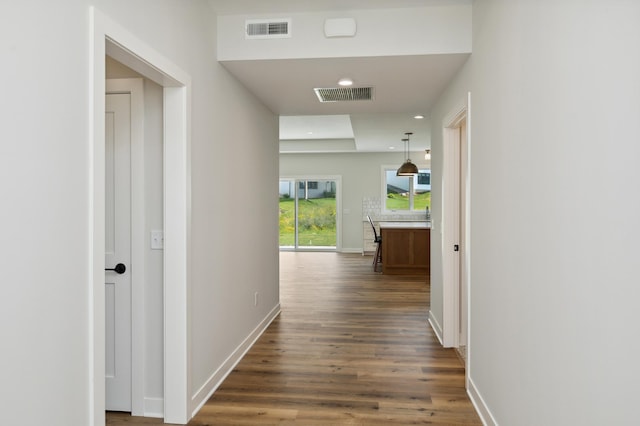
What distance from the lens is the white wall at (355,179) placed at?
454 inches

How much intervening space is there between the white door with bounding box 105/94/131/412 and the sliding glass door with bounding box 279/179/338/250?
29.8ft

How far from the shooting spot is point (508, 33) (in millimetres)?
2143

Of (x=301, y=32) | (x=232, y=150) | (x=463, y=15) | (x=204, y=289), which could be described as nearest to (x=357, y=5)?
(x=301, y=32)

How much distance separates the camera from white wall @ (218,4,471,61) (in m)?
2.95

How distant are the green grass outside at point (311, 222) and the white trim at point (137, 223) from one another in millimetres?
9109

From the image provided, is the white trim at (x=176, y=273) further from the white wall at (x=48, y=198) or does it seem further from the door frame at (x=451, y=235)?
the door frame at (x=451, y=235)

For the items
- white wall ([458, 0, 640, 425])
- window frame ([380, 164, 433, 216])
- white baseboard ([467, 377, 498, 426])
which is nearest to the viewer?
white wall ([458, 0, 640, 425])

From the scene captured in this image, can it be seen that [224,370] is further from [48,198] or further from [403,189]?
[403,189]

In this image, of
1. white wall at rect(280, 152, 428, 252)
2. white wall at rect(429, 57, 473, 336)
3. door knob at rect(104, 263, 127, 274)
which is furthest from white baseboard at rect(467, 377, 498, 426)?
white wall at rect(280, 152, 428, 252)

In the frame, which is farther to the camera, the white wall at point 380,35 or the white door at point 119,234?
the white wall at point 380,35

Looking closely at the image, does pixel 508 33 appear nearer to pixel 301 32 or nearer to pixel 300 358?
→ pixel 301 32

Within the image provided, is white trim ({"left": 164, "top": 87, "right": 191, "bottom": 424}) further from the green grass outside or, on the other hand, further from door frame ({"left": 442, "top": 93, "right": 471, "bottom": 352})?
the green grass outside

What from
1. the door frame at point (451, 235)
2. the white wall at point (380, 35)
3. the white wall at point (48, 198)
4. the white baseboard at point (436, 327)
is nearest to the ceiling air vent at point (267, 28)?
the white wall at point (380, 35)

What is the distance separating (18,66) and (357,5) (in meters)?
2.24
